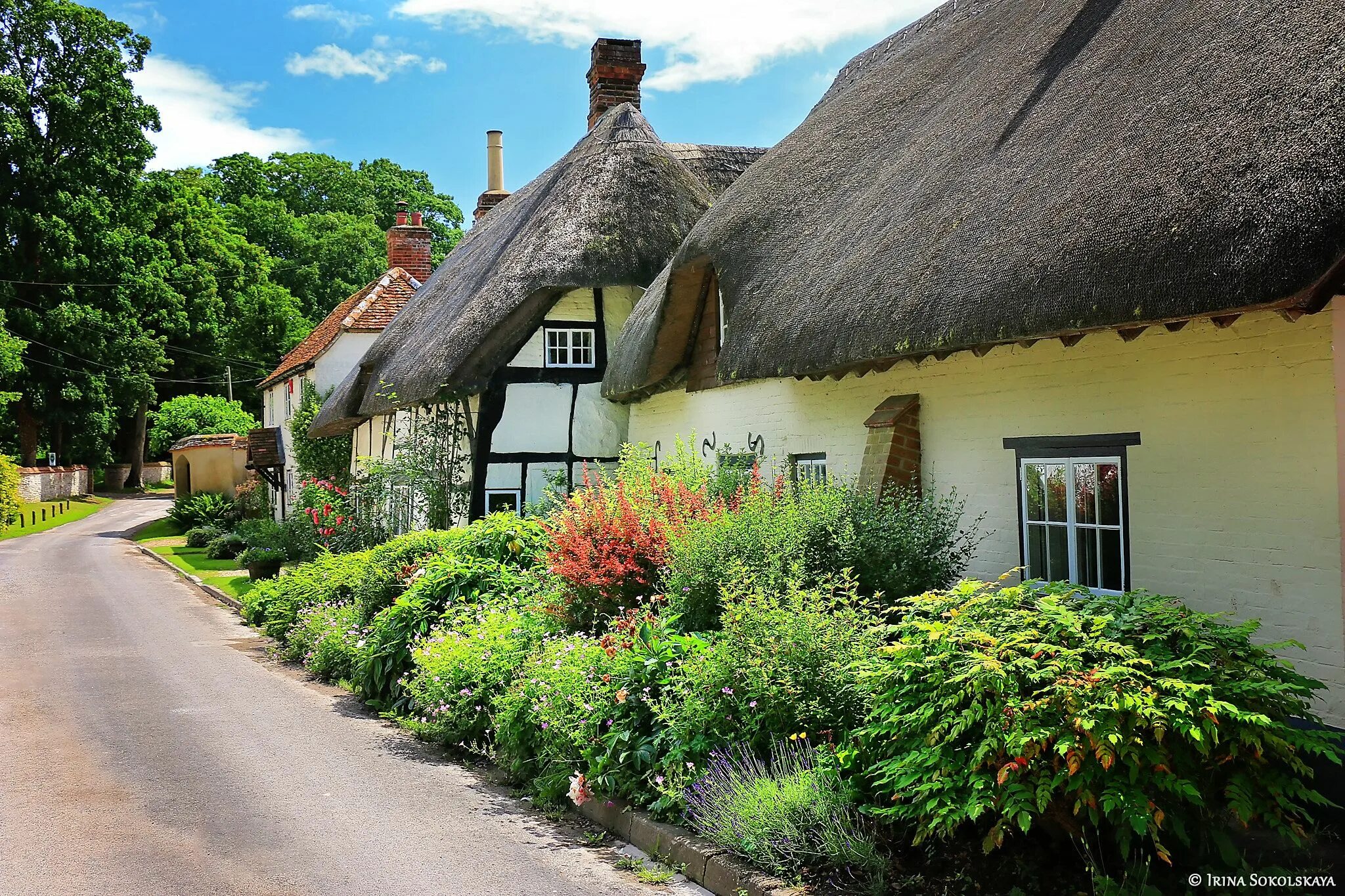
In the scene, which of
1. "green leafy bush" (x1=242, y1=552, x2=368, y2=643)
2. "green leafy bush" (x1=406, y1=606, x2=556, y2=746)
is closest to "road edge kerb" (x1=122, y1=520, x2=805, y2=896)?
"green leafy bush" (x1=406, y1=606, x2=556, y2=746)

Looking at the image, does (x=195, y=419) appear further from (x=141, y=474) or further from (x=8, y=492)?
(x=8, y=492)

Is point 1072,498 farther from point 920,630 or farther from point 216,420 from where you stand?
point 216,420

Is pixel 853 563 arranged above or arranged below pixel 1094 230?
below

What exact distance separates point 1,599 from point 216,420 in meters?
32.9

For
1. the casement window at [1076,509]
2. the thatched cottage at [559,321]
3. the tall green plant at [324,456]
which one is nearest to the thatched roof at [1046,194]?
the casement window at [1076,509]

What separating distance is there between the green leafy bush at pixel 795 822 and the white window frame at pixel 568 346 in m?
10.9

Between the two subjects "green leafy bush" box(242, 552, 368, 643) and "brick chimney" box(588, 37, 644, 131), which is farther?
"brick chimney" box(588, 37, 644, 131)

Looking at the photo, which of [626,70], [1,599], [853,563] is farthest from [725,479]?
[1,599]

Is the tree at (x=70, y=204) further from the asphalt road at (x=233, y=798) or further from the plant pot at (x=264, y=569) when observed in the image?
the asphalt road at (x=233, y=798)

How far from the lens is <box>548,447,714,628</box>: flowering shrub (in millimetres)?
8773

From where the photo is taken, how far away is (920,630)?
18.8 feet

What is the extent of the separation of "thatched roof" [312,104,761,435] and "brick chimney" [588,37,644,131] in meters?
2.02

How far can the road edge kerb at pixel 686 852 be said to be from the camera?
5.39 metres

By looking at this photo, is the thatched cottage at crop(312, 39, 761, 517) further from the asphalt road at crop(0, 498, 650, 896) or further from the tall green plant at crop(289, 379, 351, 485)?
the tall green plant at crop(289, 379, 351, 485)
